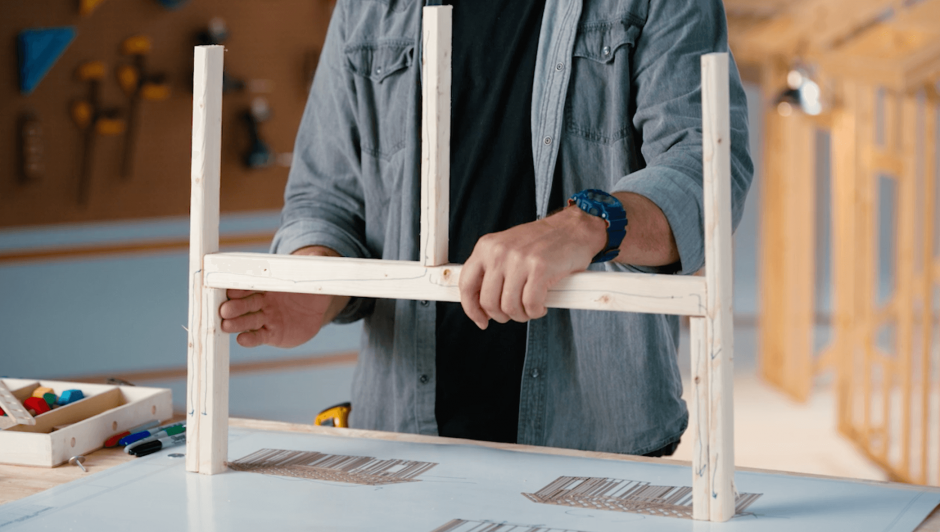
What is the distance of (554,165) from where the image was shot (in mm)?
1188

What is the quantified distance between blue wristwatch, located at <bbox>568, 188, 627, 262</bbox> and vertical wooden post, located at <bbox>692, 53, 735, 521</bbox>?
0.10 m

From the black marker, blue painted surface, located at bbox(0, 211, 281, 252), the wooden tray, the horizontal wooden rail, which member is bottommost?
the black marker

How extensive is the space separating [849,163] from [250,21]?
2.70 metres

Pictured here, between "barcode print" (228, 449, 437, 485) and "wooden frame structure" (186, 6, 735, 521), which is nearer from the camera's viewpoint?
"wooden frame structure" (186, 6, 735, 521)

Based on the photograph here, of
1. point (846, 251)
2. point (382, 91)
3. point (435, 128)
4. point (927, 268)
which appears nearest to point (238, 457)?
point (435, 128)

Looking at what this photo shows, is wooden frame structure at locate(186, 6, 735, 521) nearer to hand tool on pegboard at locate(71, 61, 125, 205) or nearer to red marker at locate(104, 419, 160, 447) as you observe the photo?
red marker at locate(104, 419, 160, 447)

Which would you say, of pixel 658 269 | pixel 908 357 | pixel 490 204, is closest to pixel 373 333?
pixel 490 204

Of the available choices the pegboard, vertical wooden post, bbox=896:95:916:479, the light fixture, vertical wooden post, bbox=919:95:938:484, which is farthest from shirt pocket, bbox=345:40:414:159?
the light fixture

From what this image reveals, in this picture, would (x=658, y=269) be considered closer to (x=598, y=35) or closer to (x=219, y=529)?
(x=598, y=35)

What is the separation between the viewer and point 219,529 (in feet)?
2.65

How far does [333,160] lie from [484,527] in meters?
0.69

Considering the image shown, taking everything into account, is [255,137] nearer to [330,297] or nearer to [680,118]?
[330,297]

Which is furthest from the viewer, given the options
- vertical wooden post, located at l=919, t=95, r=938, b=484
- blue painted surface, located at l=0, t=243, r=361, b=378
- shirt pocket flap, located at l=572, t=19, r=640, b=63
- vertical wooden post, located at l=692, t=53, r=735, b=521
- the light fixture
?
the light fixture

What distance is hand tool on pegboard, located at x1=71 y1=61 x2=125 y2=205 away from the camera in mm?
3119
